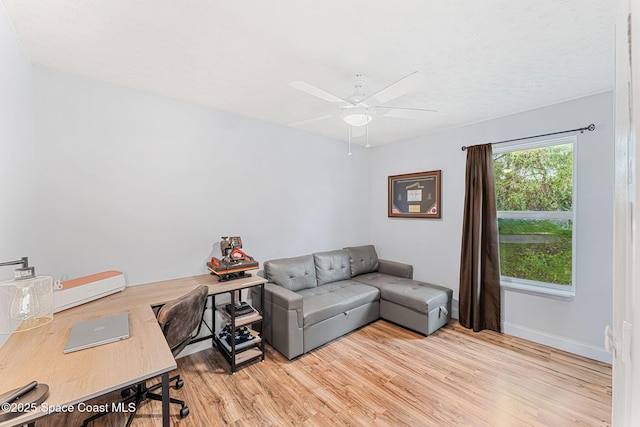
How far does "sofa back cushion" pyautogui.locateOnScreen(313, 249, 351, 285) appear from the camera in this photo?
3488 millimetres

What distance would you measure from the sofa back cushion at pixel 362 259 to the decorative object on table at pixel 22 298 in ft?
10.5

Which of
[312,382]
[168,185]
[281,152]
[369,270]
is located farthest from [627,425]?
[369,270]

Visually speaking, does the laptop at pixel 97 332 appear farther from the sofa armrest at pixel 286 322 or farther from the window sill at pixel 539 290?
the window sill at pixel 539 290

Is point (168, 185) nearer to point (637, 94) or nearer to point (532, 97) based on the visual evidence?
point (637, 94)

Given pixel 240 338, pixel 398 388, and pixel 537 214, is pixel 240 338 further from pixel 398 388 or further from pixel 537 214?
pixel 537 214

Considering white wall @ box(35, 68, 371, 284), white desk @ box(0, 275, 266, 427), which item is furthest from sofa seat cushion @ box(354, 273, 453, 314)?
white desk @ box(0, 275, 266, 427)

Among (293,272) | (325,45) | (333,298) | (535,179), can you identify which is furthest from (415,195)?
(325,45)

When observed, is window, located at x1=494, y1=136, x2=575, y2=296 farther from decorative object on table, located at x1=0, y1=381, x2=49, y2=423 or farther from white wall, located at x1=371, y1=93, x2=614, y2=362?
decorative object on table, located at x1=0, y1=381, x2=49, y2=423

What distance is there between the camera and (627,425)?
56 cm

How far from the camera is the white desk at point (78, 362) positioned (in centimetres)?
→ 96

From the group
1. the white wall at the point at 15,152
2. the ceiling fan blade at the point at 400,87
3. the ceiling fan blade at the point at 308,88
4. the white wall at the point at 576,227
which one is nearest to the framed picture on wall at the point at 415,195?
the white wall at the point at 576,227

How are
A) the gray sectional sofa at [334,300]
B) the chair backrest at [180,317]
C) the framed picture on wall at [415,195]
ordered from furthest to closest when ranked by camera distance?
the framed picture on wall at [415,195]
the gray sectional sofa at [334,300]
the chair backrest at [180,317]

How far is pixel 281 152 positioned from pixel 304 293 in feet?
5.92

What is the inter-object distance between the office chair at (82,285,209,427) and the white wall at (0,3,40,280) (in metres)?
0.84
